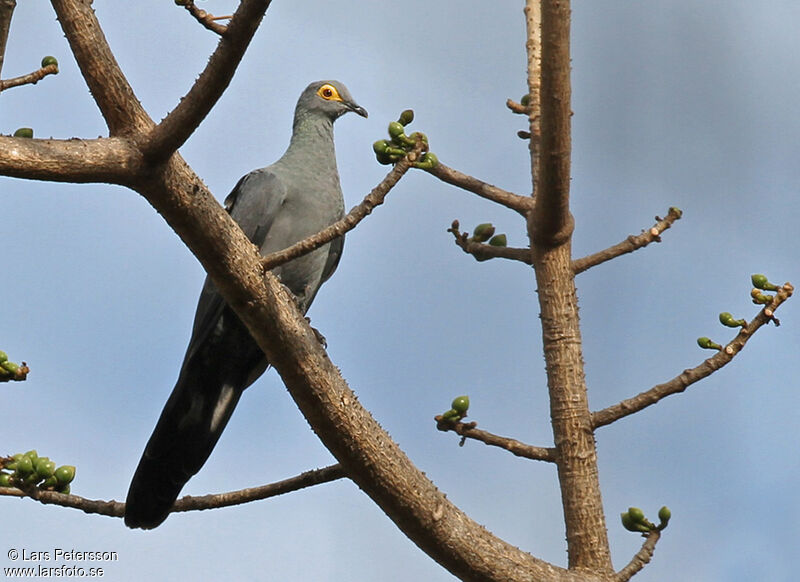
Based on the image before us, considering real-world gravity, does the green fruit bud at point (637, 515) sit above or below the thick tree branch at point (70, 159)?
below

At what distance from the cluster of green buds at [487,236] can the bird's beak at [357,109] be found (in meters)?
1.88

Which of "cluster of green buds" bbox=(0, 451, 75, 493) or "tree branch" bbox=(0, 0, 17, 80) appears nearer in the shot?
"cluster of green buds" bbox=(0, 451, 75, 493)

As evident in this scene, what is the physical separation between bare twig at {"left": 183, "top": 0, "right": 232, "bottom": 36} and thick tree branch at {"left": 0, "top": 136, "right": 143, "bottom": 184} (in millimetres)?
391

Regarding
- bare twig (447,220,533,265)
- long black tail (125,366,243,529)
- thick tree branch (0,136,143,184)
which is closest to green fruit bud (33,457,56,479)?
long black tail (125,366,243,529)

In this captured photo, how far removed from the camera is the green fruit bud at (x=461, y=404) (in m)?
3.58

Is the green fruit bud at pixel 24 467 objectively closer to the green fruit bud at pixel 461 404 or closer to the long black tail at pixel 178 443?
the long black tail at pixel 178 443

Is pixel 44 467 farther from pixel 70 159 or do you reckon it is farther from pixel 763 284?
pixel 763 284

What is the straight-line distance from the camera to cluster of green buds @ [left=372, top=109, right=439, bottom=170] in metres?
2.92

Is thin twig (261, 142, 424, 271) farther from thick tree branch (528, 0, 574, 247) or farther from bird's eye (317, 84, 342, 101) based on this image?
bird's eye (317, 84, 342, 101)

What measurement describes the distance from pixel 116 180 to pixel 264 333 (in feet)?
2.14

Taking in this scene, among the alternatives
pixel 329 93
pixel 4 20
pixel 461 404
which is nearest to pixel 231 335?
pixel 461 404

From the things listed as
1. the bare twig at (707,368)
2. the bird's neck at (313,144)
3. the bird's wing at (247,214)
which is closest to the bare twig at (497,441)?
the bare twig at (707,368)

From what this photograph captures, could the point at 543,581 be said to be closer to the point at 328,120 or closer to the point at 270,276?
the point at 270,276

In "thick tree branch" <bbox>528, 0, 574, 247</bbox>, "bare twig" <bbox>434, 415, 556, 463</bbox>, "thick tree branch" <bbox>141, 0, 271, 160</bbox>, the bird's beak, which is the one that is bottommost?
"bare twig" <bbox>434, 415, 556, 463</bbox>
